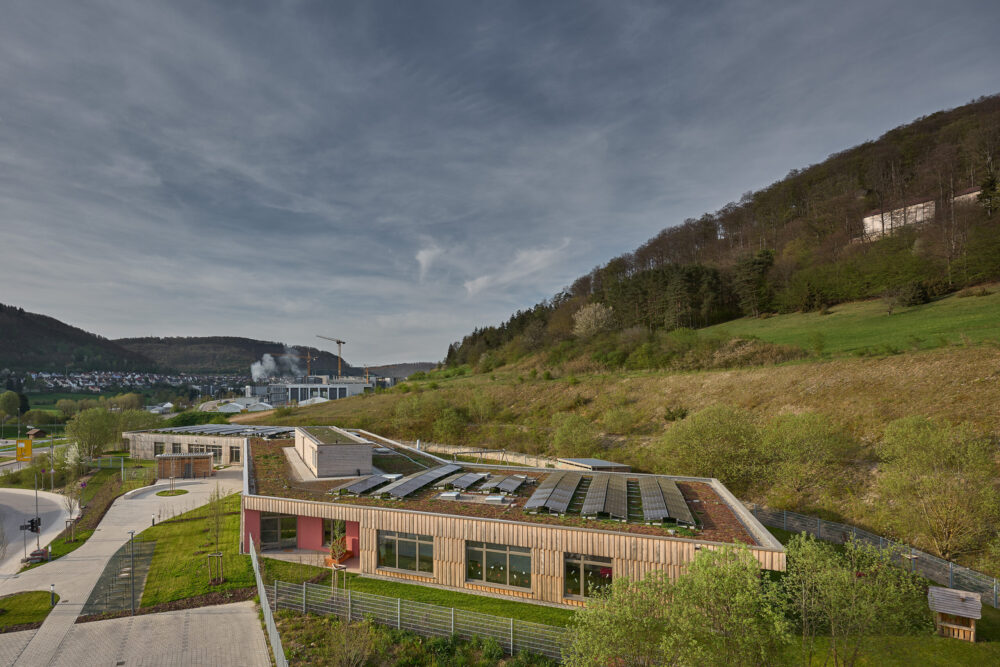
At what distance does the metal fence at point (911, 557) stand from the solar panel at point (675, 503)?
4.45 meters

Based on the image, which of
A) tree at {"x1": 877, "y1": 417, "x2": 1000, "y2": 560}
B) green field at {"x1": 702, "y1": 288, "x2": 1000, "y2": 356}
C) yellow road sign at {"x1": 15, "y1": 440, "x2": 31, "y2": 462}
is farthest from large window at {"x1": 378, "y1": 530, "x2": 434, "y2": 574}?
yellow road sign at {"x1": 15, "y1": 440, "x2": 31, "y2": 462}

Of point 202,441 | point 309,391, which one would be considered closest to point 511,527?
point 202,441

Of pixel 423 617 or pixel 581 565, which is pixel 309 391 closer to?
pixel 423 617

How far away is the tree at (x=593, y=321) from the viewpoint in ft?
215

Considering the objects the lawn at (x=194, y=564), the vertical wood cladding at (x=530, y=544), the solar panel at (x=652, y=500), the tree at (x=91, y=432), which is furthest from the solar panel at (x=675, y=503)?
the tree at (x=91, y=432)

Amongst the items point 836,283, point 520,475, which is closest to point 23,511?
point 520,475

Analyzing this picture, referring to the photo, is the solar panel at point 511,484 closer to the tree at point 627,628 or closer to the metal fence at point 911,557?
the tree at point 627,628

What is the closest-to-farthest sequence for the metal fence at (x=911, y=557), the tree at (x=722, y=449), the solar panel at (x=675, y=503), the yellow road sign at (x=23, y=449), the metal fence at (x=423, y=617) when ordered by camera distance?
the metal fence at (x=423, y=617) → the metal fence at (x=911, y=557) → the solar panel at (x=675, y=503) → the tree at (x=722, y=449) → the yellow road sign at (x=23, y=449)

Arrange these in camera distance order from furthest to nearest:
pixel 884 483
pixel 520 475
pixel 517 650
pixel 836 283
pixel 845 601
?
1. pixel 836 283
2. pixel 520 475
3. pixel 884 483
4. pixel 517 650
5. pixel 845 601

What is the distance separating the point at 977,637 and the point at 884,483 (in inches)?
250

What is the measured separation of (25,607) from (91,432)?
40599 mm

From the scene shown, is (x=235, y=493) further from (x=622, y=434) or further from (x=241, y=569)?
(x=622, y=434)

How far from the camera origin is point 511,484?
800 inches

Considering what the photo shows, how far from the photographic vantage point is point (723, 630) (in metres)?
8.05
